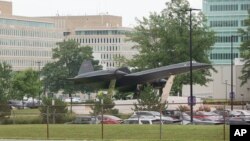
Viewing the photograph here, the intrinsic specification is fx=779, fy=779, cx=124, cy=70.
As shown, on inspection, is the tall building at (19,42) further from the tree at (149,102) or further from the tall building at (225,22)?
the tree at (149,102)

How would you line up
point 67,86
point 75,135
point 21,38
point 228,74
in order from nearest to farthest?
point 75,135 → point 228,74 → point 67,86 → point 21,38

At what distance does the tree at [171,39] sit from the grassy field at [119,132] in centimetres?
5257

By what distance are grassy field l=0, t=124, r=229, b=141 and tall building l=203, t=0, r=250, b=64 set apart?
12383 cm

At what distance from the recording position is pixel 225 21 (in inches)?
6526

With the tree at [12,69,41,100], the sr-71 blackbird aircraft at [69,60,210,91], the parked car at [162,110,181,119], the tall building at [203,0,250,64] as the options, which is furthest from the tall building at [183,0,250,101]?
the parked car at [162,110,181,119]

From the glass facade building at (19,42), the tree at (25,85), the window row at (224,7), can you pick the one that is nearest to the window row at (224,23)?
the window row at (224,7)

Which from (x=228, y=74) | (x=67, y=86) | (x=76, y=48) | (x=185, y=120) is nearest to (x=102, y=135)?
(x=185, y=120)

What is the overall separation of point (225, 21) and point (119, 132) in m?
128

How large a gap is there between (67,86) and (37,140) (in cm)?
11403

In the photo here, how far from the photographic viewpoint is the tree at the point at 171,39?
95562mm

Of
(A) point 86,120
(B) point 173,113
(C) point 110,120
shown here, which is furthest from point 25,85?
(A) point 86,120

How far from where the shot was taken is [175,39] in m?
95.2

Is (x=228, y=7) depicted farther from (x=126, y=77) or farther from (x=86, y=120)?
(x=86, y=120)

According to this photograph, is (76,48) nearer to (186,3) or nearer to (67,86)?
(67,86)
